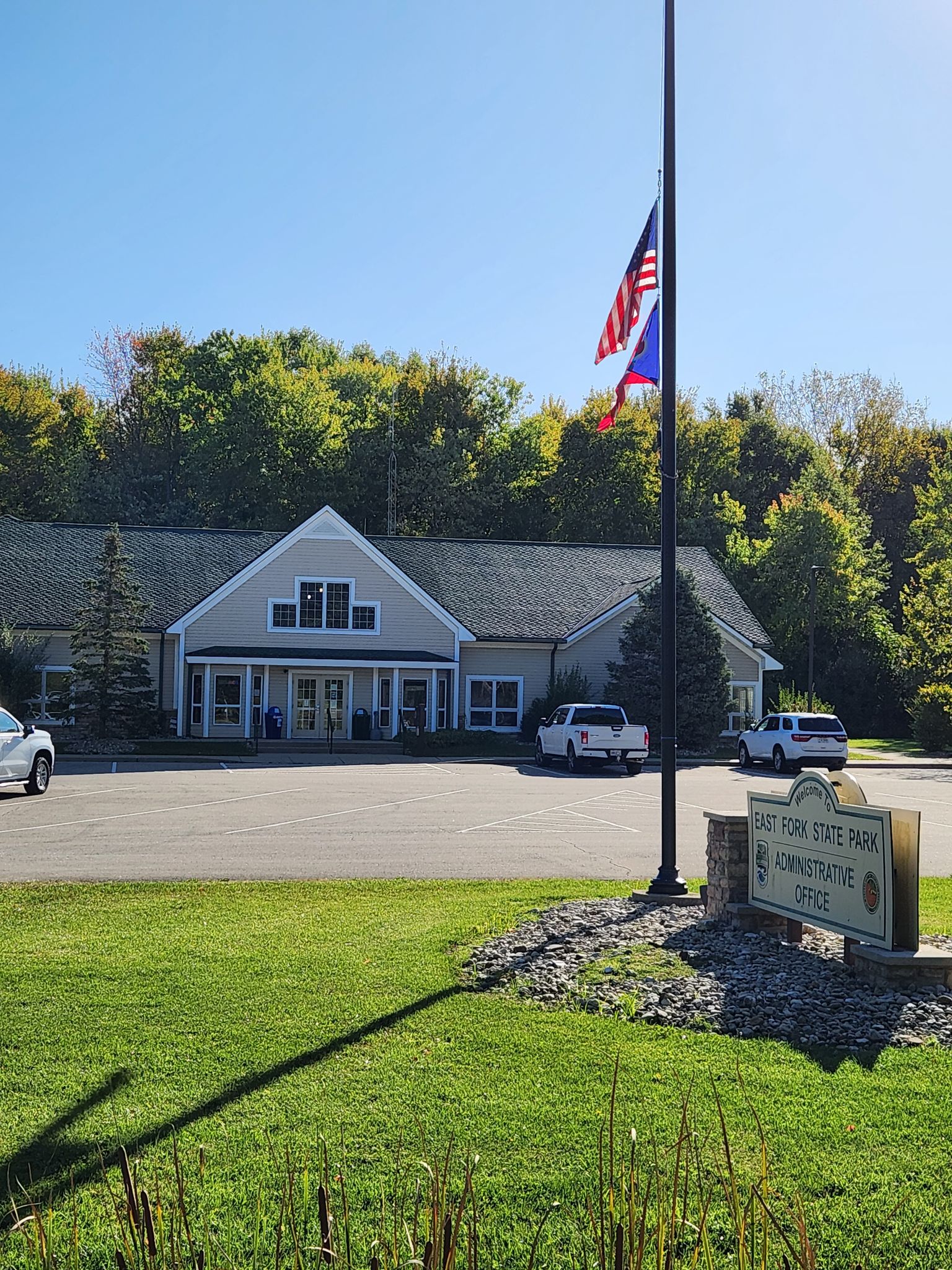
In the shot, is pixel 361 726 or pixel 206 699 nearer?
pixel 206 699

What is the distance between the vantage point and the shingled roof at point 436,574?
150 ft

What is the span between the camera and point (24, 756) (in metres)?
22.0

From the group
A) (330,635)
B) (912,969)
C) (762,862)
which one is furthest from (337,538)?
(912,969)

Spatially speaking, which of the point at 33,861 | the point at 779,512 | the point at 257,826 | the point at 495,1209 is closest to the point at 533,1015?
the point at 495,1209

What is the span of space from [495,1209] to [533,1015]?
9.17 feet

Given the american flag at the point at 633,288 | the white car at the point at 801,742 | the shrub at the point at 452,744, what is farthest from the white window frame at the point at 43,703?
the american flag at the point at 633,288

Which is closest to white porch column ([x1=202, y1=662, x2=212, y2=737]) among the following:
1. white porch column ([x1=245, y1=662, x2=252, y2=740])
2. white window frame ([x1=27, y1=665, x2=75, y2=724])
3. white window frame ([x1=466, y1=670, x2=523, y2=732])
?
white porch column ([x1=245, y1=662, x2=252, y2=740])

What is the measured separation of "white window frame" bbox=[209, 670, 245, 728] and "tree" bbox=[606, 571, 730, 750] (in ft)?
42.6

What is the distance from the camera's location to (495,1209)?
4.52 m

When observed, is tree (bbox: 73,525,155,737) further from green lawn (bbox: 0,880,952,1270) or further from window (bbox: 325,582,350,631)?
green lawn (bbox: 0,880,952,1270)

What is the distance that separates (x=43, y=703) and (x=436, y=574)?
16048 millimetres

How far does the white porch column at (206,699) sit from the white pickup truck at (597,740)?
1425 cm

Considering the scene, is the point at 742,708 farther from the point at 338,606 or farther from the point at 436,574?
the point at 338,606

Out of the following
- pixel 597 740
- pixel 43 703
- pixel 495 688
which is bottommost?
pixel 597 740
